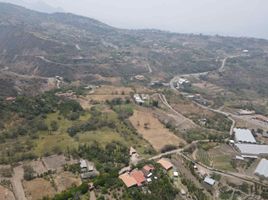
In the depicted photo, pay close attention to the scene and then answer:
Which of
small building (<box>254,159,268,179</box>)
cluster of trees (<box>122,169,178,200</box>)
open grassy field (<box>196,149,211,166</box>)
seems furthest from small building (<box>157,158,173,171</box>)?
small building (<box>254,159,268,179</box>)

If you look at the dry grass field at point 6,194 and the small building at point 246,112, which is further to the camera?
the small building at point 246,112

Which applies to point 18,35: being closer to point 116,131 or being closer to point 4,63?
point 4,63

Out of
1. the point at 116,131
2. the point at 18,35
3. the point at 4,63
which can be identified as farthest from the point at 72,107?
the point at 18,35

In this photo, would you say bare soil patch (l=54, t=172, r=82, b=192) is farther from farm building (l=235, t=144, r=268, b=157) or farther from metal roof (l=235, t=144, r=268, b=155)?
metal roof (l=235, t=144, r=268, b=155)

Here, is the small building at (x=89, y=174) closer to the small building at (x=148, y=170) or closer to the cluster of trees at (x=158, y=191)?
the cluster of trees at (x=158, y=191)

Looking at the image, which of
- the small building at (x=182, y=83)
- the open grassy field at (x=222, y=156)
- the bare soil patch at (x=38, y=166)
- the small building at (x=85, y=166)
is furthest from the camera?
the small building at (x=182, y=83)

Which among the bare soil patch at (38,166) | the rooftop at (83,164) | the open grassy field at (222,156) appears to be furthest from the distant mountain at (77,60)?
the open grassy field at (222,156)
